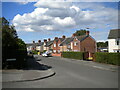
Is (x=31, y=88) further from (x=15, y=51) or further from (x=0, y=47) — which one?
(x=15, y=51)

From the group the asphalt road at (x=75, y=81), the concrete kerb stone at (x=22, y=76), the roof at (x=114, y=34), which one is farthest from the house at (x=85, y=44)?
the concrete kerb stone at (x=22, y=76)

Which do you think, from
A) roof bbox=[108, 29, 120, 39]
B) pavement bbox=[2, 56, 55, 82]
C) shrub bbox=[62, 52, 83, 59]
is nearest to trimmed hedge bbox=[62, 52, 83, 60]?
shrub bbox=[62, 52, 83, 59]

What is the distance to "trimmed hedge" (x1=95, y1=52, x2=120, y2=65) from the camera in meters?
22.1

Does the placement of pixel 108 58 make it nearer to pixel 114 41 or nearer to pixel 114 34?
pixel 114 41

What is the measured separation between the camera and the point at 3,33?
15430 millimetres

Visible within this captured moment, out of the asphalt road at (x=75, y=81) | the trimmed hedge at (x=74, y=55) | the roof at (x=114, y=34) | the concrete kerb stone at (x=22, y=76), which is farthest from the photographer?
the roof at (x=114, y=34)

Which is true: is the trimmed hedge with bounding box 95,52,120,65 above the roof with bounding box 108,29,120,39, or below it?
below

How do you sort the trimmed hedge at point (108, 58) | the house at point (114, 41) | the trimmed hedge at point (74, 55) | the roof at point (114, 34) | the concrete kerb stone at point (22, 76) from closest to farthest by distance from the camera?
the concrete kerb stone at point (22, 76) → the trimmed hedge at point (108, 58) → the trimmed hedge at point (74, 55) → the house at point (114, 41) → the roof at point (114, 34)

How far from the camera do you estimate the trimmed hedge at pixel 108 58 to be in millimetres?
22094

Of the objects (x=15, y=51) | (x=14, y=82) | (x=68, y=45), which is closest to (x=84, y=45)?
(x=68, y=45)

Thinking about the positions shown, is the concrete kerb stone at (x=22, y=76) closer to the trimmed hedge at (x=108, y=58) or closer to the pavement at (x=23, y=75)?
the pavement at (x=23, y=75)

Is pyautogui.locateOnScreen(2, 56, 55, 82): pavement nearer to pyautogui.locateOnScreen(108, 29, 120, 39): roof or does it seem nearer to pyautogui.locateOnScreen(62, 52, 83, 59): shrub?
pyautogui.locateOnScreen(62, 52, 83, 59): shrub

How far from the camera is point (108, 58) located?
24.4 m

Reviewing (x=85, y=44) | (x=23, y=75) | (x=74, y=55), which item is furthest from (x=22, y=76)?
(x=85, y=44)
